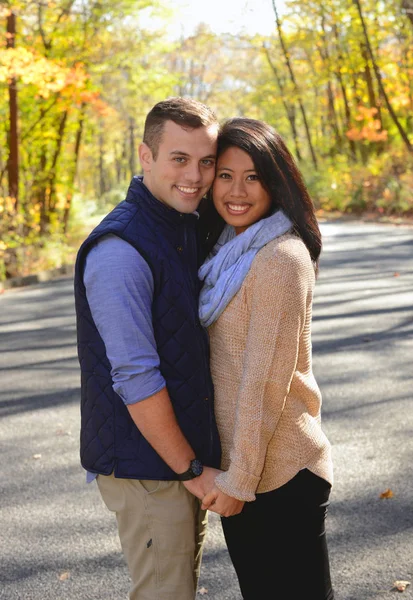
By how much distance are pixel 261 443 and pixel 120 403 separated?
0.42 metres

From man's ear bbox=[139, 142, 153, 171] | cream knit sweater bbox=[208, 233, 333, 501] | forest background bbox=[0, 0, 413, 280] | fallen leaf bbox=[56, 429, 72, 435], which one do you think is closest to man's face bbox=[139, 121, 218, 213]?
man's ear bbox=[139, 142, 153, 171]

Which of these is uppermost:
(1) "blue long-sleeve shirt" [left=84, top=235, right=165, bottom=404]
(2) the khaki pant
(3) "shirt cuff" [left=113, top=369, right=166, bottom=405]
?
(1) "blue long-sleeve shirt" [left=84, top=235, right=165, bottom=404]

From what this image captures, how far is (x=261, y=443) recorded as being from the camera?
89.9 inches

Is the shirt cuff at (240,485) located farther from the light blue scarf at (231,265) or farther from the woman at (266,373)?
the light blue scarf at (231,265)

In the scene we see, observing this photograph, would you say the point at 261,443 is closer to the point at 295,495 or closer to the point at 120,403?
the point at 295,495

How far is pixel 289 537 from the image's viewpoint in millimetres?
2348

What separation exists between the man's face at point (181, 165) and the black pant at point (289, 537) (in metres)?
0.89

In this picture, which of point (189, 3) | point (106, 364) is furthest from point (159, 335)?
point (189, 3)

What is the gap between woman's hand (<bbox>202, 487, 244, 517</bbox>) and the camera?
2.28 m

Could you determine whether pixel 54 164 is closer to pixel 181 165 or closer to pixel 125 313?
pixel 181 165

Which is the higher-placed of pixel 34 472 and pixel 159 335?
pixel 159 335

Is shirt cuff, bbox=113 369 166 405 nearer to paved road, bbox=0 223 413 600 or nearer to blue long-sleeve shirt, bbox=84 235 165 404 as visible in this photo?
blue long-sleeve shirt, bbox=84 235 165 404

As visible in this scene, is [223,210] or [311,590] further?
[223,210]

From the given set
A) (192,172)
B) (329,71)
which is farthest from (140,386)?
(329,71)
